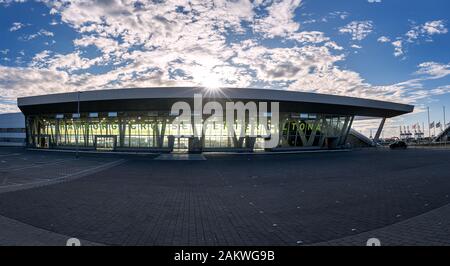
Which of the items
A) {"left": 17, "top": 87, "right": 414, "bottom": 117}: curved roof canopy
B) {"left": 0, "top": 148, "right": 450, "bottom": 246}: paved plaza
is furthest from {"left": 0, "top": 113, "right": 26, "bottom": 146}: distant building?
{"left": 0, "top": 148, "right": 450, "bottom": 246}: paved plaza

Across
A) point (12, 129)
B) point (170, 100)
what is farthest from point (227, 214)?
point (12, 129)

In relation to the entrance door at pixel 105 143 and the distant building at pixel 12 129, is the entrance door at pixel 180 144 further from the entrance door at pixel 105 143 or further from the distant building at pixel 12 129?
the distant building at pixel 12 129

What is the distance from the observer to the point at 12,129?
66812mm

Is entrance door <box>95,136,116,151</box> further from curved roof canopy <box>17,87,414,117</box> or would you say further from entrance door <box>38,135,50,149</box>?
entrance door <box>38,135,50,149</box>

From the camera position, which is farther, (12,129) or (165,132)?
(12,129)

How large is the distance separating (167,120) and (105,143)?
1192cm

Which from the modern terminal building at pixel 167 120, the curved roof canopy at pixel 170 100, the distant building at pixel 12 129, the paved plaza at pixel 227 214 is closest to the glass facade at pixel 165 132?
the modern terminal building at pixel 167 120

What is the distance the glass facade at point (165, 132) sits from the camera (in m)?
40.2

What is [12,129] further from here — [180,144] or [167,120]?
[180,144]

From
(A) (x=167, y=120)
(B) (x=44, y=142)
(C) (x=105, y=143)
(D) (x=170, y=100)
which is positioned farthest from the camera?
(B) (x=44, y=142)

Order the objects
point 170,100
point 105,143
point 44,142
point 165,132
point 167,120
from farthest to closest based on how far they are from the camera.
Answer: point 44,142
point 105,143
point 165,132
point 167,120
point 170,100

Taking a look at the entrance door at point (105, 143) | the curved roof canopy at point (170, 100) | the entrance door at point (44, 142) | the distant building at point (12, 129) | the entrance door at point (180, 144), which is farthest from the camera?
the distant building at point (12, 129)

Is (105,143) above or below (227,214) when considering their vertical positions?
above
